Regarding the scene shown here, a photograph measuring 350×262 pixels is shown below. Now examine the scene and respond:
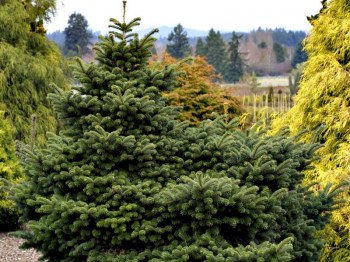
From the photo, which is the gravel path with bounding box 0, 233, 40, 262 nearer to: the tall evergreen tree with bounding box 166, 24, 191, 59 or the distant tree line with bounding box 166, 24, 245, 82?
the distant tree line with bounding box 166, 24, 245, 82

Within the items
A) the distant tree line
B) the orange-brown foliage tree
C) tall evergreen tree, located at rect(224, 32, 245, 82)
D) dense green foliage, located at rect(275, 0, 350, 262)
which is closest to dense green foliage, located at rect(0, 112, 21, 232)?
dense green foliage, located at rect(275, 0, 350, 262)

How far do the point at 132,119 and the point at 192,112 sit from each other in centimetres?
975

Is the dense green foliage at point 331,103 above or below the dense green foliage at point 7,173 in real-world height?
above

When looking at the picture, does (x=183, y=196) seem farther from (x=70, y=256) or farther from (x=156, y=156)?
(x=70, y=256)

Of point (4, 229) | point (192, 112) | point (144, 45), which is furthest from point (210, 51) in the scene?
point (144, 45)

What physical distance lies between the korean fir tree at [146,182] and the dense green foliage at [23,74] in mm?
7685

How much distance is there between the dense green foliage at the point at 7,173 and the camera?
8836mm

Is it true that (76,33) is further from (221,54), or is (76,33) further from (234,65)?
(234,65)

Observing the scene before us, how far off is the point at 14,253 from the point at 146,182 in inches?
195

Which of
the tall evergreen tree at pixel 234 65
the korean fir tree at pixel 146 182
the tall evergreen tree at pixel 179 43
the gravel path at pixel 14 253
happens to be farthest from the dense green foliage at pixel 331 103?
the tall evergreen tree at pixel 179 43

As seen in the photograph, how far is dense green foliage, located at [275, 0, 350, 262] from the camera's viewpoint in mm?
6047

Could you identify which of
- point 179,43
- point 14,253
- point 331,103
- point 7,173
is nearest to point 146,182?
point 331,103

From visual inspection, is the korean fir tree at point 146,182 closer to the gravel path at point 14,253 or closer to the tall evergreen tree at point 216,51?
the gravel path at point 14,253

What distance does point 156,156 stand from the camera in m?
4.43
